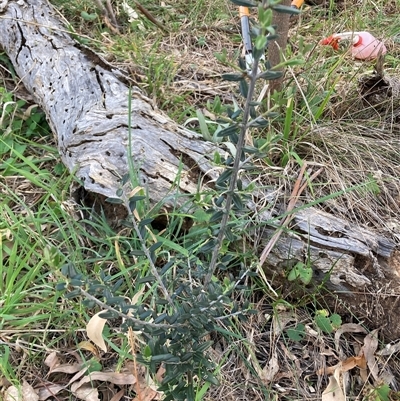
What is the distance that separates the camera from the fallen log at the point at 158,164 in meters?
1.48

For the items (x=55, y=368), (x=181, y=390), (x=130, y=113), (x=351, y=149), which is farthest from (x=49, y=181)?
(x=351, y=149)

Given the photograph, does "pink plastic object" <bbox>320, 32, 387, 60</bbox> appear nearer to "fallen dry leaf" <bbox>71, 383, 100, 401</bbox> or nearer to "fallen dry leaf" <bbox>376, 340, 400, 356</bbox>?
"fallen dry leaf" <bbox>376, 340, 400, 356</bbox>

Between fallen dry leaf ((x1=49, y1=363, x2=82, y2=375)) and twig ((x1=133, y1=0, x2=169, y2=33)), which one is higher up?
twig ((x1=133, y1=0, x2=169, y2=33))

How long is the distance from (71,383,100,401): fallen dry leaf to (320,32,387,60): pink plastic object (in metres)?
1.91

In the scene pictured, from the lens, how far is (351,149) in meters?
1.87

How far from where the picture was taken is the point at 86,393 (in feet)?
4.27

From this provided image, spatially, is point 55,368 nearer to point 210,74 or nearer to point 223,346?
point 223,346

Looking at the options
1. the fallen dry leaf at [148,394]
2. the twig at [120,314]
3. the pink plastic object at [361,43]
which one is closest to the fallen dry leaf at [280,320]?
the fallen dry leaf at [148,394]

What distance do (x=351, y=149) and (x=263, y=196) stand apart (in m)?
0.51

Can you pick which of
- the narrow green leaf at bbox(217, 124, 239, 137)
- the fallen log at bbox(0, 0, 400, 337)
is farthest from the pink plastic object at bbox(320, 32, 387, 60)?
the narrow green leaf at bbox(217, 124, 239, 137)

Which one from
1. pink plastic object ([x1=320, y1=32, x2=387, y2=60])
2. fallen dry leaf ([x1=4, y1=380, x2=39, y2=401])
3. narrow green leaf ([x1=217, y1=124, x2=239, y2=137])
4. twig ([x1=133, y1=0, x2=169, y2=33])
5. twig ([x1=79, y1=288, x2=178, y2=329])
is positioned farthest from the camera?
twig ([x1=133, y1=0, x2=169, y2=33])

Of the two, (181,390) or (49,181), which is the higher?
(49,181)

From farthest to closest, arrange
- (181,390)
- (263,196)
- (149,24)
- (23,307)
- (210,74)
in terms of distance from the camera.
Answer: (149,24)
(210,74)
(263,196)
(23,307)
(181,390)

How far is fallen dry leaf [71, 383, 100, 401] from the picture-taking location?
4.22 ft
